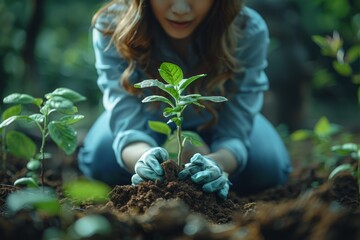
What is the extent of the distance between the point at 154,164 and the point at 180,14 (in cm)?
52

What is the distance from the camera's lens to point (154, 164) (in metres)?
1.58

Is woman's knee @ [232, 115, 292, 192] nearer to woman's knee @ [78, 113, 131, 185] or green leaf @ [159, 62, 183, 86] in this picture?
woman's knee @ [78, 113, 131, 185]

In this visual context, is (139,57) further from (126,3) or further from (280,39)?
(280,39)

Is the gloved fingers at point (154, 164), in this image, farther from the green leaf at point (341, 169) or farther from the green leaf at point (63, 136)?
the green leaf at point (341, 169)

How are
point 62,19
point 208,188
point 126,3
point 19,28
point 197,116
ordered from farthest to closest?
point 62,19
point 19,28
point 197,116
point 126,3
point 208,188

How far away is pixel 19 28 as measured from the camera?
11.1ft

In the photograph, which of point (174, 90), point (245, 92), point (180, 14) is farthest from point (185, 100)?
point (245, 92)

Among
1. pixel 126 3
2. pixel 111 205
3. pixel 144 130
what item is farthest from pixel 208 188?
pixel 126 3

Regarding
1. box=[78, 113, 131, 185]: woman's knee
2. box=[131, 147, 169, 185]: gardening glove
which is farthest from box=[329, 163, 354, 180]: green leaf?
box=[78, 113, 131, 185]: woman's knee

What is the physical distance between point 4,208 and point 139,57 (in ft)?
2.61

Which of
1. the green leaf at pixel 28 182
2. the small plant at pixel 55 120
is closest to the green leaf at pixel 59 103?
the small plant at pixel 55 120

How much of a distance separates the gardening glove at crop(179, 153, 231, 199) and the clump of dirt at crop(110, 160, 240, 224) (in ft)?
0.06

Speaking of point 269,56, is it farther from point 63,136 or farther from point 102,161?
point 63,136

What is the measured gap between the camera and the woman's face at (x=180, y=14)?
6.07ft
